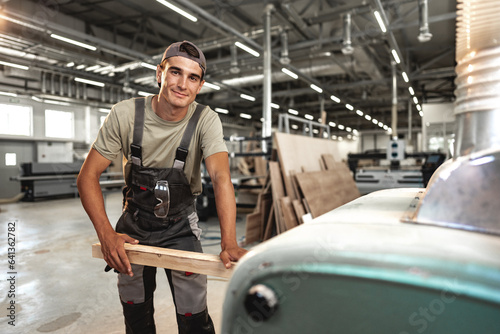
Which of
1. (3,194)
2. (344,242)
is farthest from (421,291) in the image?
(3,194)

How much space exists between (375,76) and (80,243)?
9601mm

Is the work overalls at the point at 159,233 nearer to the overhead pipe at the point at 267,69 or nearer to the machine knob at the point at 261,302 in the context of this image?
the machine knob at the point at 261,302

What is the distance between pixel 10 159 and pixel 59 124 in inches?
81.2

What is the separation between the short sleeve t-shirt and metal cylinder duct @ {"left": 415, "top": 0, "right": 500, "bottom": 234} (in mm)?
991

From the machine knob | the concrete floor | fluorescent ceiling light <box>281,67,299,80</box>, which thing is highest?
fluorescent ceiling light <box>281,67,299,80</box>

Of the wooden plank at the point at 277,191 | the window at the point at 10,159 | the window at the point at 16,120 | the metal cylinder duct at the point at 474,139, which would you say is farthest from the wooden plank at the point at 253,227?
the window at the point at 10,159

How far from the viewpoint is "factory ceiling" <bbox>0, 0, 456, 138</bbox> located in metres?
7.04

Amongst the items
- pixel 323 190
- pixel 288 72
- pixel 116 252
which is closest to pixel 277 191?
pixel 323 190

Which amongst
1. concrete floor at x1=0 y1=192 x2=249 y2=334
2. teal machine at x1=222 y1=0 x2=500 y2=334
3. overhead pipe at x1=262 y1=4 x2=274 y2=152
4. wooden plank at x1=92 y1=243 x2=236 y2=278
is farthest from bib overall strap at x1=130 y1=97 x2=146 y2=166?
overhead pipe at x1=262 y1=4 x2=274 y2=152

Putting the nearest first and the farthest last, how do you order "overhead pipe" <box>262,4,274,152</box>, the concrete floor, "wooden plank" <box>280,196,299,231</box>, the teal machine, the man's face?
the teal machine < the man's face < the concrete floor < "wooden plank" <box>280,196,299,231</box> < "overhead pipe" <box>262,4,274,152</box>

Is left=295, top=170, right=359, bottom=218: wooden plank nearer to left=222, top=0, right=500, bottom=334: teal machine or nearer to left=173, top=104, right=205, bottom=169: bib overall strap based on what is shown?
left=173, top=104, right=205, bottom=169: bib overall strap

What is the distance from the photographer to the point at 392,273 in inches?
18.5

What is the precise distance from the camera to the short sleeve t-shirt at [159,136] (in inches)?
60.8

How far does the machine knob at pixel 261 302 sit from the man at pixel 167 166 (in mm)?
912
